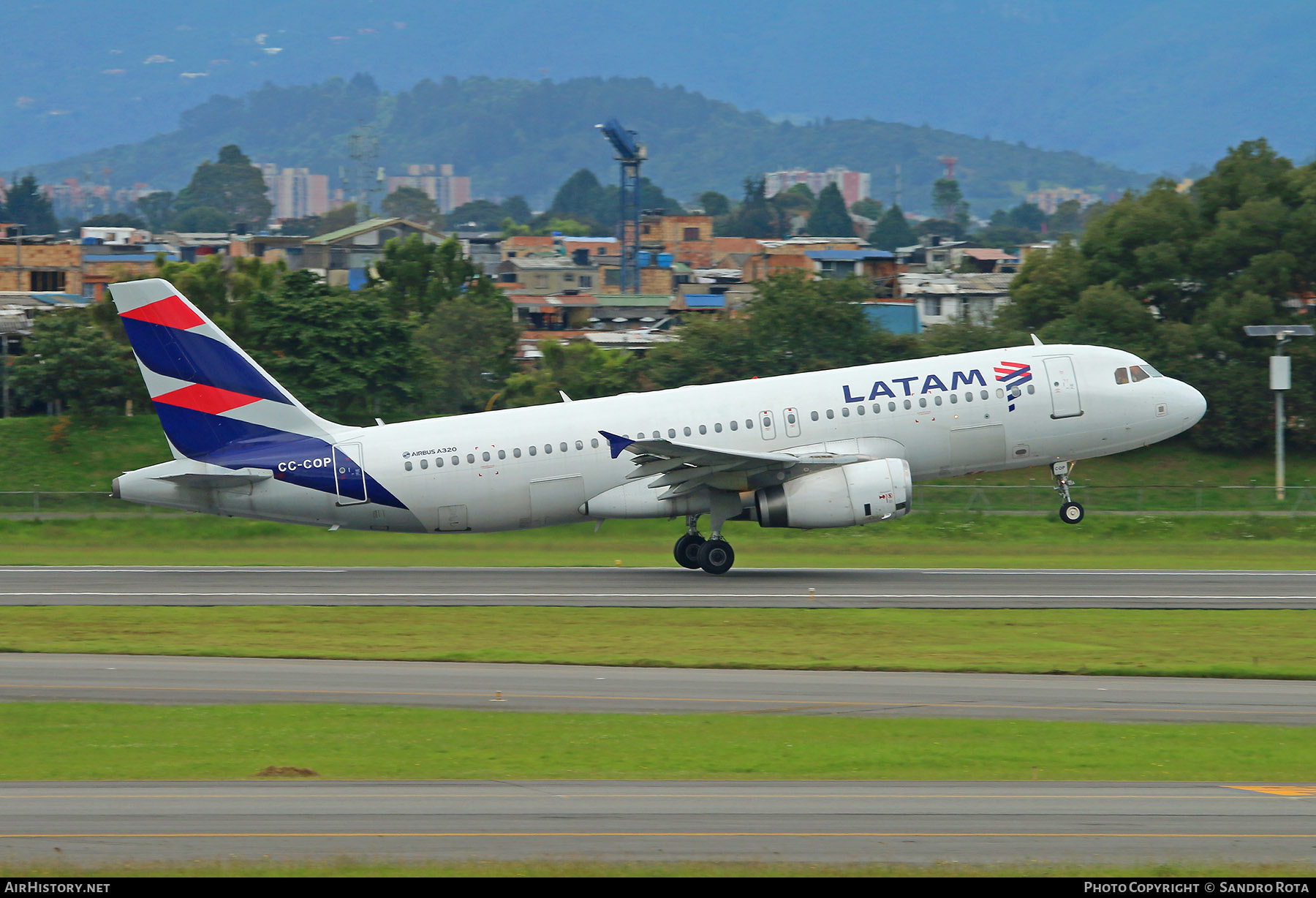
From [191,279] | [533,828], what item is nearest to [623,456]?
[533,828]

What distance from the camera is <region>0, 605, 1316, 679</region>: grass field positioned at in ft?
86.4

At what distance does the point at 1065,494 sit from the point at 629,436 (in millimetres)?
11979

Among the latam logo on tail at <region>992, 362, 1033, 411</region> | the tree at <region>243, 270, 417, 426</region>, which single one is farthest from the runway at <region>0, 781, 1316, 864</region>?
the tree at <region>243, 270, 417, 426</region>

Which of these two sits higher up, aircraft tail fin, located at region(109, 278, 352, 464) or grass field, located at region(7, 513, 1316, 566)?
aircraft tail fin, located at region(109, 278, 352, 464)

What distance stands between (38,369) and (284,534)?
1220 inches

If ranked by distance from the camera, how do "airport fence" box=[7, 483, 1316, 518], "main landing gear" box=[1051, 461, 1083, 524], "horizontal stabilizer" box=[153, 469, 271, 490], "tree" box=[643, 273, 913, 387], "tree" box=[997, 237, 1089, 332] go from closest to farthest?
1. "horizontal stabilizer" box=[153, 469, 271, 490]
2. "main landing gear" box=[1051, 461, 1083, 524]
3. "airport fence" box=[7, 483, 1316, 518]
4. "tree" box=[643, 273, 913, 387]
5. "tree" box=[997, 237, 1089, 332]

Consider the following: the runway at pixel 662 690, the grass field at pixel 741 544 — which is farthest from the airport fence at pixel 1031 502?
the runway at pixel 662 690

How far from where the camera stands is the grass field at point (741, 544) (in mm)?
42625

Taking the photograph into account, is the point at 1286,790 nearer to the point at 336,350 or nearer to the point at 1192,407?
the point at 1192,407

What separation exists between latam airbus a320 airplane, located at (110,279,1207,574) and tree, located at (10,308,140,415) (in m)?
34.7

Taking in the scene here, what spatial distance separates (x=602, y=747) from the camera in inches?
781

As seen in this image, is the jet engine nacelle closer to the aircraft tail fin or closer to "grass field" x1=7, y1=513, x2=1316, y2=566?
"grass field" x1=7, y1=513, x2=1316, y2=566

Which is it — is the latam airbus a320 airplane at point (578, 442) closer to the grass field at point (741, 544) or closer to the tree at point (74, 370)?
the grass field at point (741, 544)
